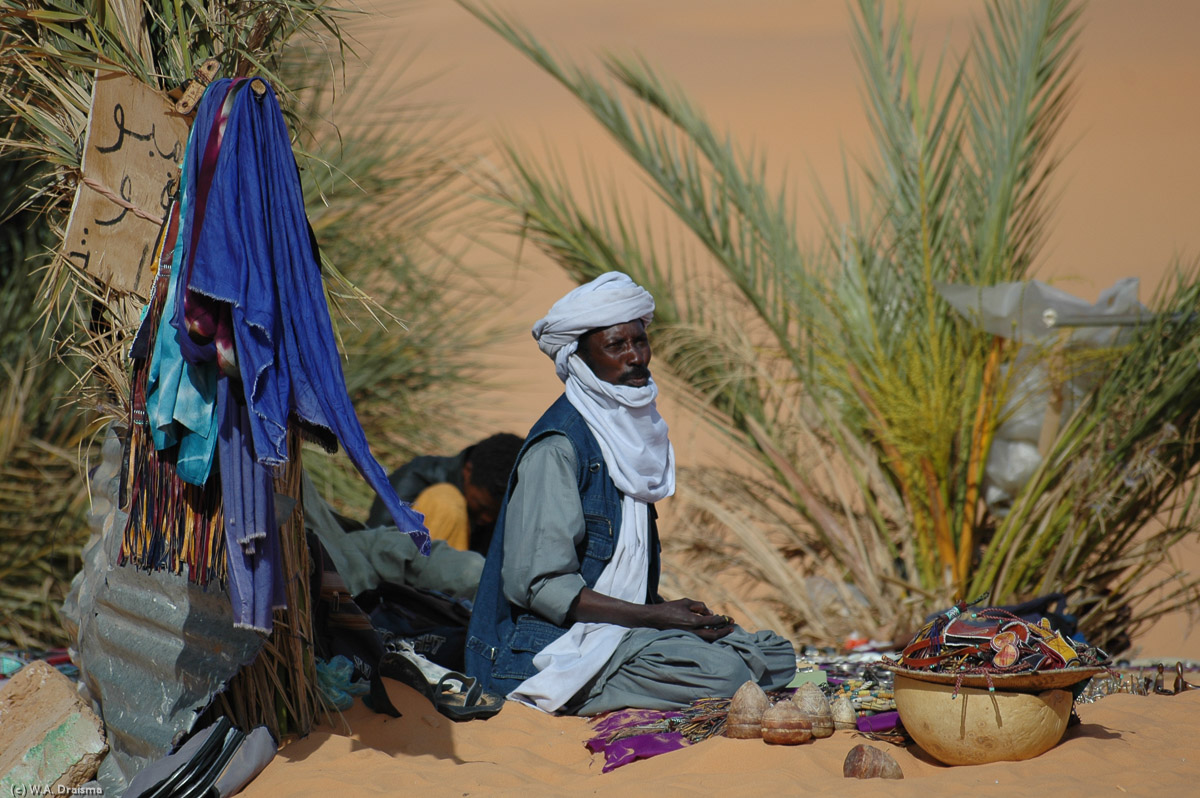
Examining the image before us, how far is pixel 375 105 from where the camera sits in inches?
357

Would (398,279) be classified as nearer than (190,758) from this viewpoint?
No

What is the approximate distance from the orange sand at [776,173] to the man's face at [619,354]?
45.1 inches

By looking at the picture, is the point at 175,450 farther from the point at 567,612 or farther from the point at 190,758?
the point at 567,612

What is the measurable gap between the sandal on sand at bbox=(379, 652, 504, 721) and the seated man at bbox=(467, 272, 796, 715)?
10 cm

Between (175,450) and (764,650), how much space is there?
77.8 inches

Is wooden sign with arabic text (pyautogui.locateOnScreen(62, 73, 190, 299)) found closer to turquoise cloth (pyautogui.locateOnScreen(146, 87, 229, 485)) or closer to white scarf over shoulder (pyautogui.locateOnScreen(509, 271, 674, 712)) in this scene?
turquoise cloth (pyautogui.locateOnScreen(146, 87, 229, 485))

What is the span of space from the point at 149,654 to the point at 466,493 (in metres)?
2.06

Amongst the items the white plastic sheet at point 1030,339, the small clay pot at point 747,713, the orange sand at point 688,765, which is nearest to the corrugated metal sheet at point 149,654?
the orange sand at point 688,765

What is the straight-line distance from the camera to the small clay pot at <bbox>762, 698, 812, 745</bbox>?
11.2ft

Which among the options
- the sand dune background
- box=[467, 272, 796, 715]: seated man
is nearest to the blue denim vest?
box=[467, 272, 796, 715]: seated man

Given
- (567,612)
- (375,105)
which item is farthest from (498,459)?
(375,105)

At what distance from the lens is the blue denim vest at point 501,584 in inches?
161

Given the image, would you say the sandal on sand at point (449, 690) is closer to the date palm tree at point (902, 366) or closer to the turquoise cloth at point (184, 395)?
the turquoise cloth at point (184, 395)

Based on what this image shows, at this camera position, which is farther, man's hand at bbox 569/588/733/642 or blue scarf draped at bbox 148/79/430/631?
man's hand at bbox 569/588/733/642
